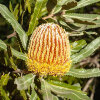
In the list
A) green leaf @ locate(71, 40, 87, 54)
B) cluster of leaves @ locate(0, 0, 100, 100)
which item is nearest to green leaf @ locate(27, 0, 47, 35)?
cluster of leaves @ locate(0, 0, 100, 100)

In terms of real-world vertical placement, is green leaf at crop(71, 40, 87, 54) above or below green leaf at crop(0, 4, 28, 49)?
below

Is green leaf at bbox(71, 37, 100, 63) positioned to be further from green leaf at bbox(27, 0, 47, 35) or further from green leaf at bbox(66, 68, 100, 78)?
green leaf at bbox(27, 0, 47, 35)

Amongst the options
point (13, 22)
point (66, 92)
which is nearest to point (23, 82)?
point (66, 92)

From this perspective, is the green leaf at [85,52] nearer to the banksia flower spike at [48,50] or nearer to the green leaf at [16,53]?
the banksia flower spike at [48,50]

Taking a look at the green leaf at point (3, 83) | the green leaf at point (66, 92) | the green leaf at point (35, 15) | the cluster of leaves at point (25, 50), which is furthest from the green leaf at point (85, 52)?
the green leaf at point (3, 83)

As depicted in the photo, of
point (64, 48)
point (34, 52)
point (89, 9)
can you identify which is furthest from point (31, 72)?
point (89, 9)

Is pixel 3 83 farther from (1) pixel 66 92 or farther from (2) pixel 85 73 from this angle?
(2) pixel 85 73

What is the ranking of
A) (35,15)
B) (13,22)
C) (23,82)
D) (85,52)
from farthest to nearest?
(85,52) → (35,15) → (13,22) → (23,82)
